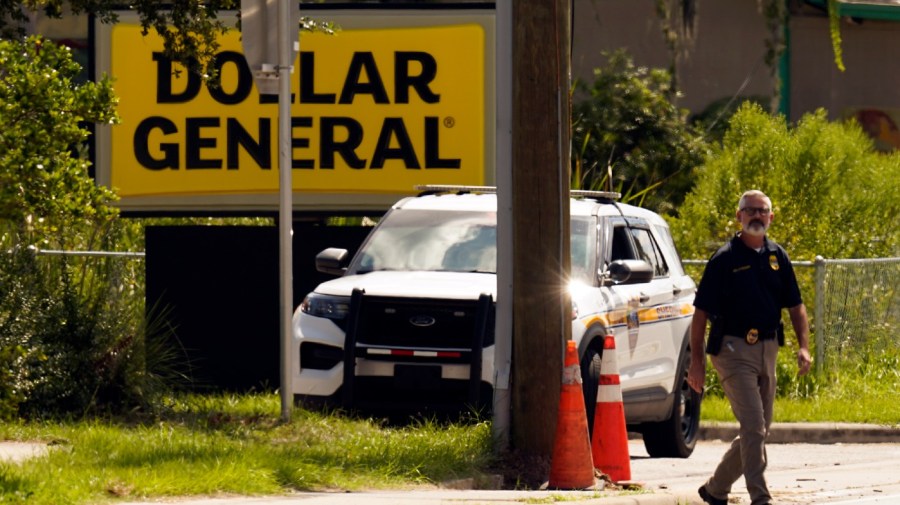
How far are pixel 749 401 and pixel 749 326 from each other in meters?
0.43

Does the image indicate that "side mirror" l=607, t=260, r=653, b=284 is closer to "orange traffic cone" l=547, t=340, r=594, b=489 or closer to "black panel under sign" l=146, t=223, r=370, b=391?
"orange traffic cone" l=547, t=340, r=594, b=489

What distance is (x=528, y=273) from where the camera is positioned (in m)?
11.2

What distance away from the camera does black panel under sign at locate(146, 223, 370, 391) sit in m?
16.3

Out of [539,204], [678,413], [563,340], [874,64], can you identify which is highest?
[874,64]

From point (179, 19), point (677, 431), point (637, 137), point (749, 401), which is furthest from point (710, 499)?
point (637, 137)

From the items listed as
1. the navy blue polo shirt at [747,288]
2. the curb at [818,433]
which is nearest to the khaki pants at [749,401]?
the navy blue polo shirt at [747,288]

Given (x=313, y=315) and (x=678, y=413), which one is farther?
(x=678, y=413)

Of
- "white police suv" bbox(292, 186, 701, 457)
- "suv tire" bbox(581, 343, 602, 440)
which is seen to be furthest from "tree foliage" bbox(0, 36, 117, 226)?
"suv tire" bbox(581, 343, 602, 440)

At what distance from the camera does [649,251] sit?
560 inches

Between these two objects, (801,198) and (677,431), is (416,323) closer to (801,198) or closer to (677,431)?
(677,431)

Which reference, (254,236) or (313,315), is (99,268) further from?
(313,315)

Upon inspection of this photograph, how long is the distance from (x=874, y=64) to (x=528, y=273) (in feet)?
80.3

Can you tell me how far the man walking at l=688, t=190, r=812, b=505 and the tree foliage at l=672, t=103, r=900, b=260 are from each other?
34.2ft

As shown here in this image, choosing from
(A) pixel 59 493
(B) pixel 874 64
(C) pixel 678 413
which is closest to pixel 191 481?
(A) pixel 59 493
